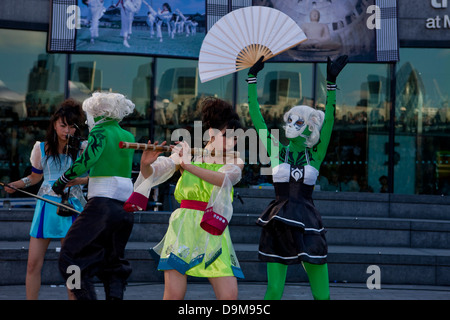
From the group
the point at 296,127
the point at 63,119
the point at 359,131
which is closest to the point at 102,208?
the point at 63,119

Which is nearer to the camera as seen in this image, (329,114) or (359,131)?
(329,114)

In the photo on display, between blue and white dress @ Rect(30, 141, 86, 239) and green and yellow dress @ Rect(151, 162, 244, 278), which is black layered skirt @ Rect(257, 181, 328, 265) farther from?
blue and white dress @ Rect(30, 141, 86, 239)

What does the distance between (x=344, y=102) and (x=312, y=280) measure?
8.78m

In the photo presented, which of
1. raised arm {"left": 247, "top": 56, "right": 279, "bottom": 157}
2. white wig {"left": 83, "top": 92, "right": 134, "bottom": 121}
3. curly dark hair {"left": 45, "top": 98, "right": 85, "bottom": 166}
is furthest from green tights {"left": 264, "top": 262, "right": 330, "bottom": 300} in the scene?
curly dark hair {"left": 45, "top": 98, "right": 85, "bottom": 166}

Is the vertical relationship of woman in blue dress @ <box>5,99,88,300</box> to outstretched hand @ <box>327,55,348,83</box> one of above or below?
below

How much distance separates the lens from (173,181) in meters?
12.8

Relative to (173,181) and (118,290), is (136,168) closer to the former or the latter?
(173,181)

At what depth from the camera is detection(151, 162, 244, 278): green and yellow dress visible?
15.5ft

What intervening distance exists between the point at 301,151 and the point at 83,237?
1.95 m

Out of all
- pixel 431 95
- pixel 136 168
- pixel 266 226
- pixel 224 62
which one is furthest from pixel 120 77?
pixel 266 226

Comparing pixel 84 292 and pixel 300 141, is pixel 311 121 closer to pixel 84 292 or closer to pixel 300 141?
pixel 300 141

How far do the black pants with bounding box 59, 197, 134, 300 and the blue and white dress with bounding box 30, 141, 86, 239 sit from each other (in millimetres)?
857

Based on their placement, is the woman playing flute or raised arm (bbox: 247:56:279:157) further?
raised arm (bbox: 247:56:279:157)

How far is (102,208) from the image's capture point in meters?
4.96
